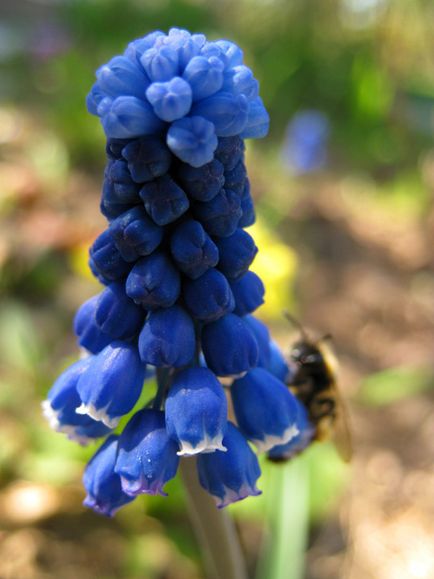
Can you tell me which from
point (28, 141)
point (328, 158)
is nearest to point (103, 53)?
point (28, 141)

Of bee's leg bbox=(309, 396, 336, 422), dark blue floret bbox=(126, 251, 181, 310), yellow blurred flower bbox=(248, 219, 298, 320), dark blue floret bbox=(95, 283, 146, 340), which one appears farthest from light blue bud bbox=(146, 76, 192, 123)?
yellow blurred flower bbox=(248, 219, 298, 320)

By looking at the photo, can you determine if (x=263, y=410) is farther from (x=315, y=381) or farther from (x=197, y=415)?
(x=315, y=381)

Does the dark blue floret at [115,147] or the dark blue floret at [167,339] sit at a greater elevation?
the dark blue floret at [115,147]

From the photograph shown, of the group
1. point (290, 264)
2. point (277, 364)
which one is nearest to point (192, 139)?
point (277, 364)

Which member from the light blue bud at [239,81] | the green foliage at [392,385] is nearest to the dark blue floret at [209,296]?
the light blue bud at [239,81]

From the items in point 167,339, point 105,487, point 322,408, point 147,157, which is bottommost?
point 322,408

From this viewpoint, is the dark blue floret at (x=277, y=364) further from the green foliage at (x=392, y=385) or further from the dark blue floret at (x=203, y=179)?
the green foliage at (x=392, y=385)
